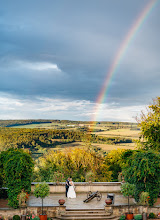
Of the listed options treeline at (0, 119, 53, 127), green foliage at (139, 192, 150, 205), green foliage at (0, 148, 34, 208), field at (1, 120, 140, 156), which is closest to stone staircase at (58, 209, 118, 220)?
green foliage at (139, 192, 150, 205)

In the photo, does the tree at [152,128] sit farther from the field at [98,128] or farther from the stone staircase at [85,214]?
the field at [98,128]

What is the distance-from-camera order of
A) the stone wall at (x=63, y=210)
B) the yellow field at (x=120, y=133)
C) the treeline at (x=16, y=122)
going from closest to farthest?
the stone wall at (x=63, y=210), the yellow field at (x=120, y=133), the treeline at (x=16, y=122)

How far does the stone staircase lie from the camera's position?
22.2m

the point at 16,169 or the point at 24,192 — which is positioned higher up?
the point at 16,169

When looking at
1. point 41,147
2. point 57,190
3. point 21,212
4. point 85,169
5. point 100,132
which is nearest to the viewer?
point 21,212

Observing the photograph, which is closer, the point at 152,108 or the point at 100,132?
the point at 152,108

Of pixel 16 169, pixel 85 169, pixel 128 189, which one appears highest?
pixel 16 169

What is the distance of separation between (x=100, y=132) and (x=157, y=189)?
2904 inches

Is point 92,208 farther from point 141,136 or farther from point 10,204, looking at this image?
point 141,136

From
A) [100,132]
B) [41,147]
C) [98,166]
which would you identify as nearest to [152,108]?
[98,166]

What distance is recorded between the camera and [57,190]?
96.1 ft

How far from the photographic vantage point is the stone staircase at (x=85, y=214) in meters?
22.2

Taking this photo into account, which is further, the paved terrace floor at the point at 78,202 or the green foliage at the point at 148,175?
the paved terrace floor at the point at 78,202

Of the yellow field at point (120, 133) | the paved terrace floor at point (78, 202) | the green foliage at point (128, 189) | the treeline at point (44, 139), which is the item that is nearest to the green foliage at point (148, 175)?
the green foliage at point (128, 189)
